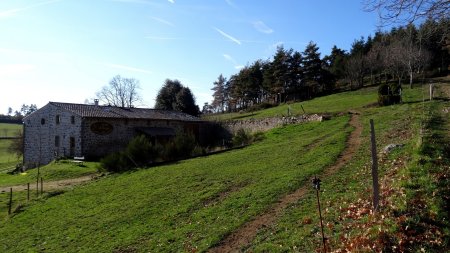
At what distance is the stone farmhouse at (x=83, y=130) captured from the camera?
3919cm

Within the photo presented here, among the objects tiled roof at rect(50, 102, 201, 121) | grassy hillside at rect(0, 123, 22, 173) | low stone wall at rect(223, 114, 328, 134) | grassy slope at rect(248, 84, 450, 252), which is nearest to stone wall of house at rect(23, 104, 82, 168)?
tiled roof at rect(50, 102, 201, 121)

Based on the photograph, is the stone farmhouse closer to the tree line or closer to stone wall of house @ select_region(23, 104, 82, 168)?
stone wall of house @ select_region(23, 104, 82, 168)

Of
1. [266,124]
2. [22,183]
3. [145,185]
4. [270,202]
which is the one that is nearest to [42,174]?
[22,183]

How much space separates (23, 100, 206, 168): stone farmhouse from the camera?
39.2m

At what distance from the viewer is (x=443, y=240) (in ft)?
21.8

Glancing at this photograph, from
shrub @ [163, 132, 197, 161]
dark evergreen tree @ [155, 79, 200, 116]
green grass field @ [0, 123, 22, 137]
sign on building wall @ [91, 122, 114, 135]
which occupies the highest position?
dark evergreen tree @ [155, 79, 200, 116]

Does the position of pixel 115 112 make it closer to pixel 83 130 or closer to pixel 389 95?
pixel 83 130

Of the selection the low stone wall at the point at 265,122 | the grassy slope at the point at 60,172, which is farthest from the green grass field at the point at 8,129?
the low stone wall at the point at 265,122

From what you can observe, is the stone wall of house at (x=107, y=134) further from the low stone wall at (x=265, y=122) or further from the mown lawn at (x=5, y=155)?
the mown lawn at (x=5, y=155)

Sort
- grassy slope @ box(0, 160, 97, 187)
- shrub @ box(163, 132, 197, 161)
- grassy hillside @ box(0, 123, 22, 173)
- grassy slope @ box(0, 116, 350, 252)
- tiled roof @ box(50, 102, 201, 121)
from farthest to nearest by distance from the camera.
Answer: grassy hillside @ box(0, 123, 22, 173)
tiled roof @ box(50, 102, 201, 121)
grassy slope @ box(0, 160, 97, 187)
shrub @ box(163, 132, 197, 161)
grassy slope @ box(0, 116, 350, 252)

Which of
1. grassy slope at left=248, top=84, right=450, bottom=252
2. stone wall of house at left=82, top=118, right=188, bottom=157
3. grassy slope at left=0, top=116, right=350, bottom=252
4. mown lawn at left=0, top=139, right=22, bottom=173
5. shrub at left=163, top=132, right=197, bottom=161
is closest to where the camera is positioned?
grassy slope at left=248, top=84, right=450, bottom=252

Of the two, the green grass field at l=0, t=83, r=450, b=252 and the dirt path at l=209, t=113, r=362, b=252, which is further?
the dirt path at l=209, t=113, r=362, b=252

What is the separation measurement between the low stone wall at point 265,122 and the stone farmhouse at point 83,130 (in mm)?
7181

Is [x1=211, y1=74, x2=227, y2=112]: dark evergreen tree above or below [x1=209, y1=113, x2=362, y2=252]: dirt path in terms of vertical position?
above
